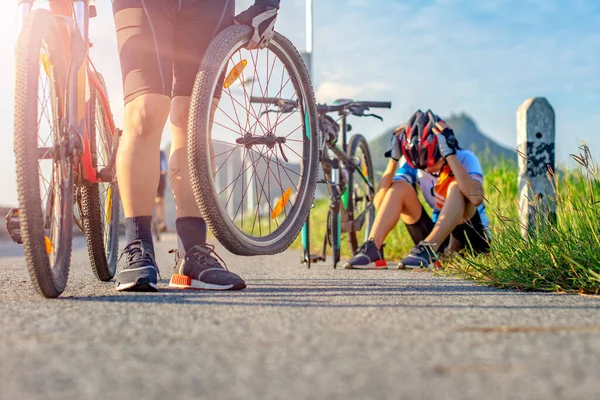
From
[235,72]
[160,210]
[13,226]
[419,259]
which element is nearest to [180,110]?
[235,72]

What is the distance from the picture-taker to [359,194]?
5.82 m

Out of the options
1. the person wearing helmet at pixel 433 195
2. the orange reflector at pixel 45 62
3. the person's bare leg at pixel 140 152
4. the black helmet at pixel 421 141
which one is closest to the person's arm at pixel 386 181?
the person wearing helmet at pixel 433 195

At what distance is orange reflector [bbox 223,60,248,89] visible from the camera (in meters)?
2.96

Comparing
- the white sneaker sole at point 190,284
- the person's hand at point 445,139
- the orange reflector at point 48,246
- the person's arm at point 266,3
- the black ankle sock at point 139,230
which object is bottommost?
the white sneaker sole at point 190,284

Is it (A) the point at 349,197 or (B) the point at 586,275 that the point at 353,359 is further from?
(A) the point at 349,197

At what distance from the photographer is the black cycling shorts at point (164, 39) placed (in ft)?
8.91

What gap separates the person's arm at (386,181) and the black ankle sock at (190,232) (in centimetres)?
222

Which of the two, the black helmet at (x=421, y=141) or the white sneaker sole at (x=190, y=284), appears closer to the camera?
the white sneaker sole at (x=190, y=284)

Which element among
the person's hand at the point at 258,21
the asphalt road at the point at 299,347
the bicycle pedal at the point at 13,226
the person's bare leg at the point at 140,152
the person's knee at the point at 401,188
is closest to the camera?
the asphalt road at the point at 299,347

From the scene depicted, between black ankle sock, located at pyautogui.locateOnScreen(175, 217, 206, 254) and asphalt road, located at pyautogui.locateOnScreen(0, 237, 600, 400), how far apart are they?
396 mm

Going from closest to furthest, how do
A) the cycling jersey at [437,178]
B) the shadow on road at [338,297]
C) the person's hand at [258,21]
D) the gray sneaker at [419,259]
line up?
the shadow on road at [338,297]
the person's hand at [258,21]
the gray sneaker at [419,259]
the cycling jersey at [437,178]

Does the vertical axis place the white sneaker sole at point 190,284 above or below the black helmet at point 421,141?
below

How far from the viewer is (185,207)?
9.31 feet

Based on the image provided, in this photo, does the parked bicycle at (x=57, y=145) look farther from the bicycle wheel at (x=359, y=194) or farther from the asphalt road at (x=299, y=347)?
the bicycle wheel at (x=359, y=194)
